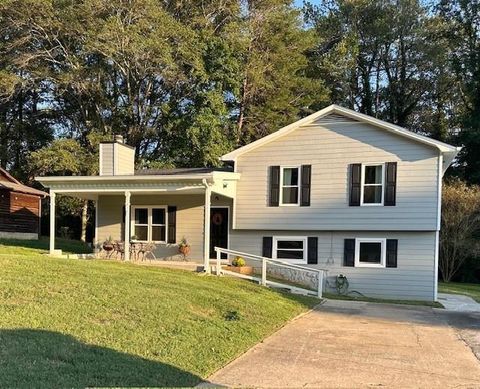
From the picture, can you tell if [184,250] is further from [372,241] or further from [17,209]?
[17,209]

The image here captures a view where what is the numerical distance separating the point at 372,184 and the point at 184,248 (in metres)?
6.91

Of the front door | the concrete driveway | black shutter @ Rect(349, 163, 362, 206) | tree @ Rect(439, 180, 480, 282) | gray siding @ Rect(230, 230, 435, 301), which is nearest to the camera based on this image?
the concrete driveway

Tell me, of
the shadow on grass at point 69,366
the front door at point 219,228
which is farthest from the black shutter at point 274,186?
the shadow on grass at point 69,366

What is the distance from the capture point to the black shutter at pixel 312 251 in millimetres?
17781

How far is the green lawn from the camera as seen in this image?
5.47 meters

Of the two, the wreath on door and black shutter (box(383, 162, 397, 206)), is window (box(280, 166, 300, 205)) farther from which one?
black shutter (box(383, 162, 397, 206))

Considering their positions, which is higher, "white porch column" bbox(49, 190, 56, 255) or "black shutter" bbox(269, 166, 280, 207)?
"black shutter" bbox(269, 166, 280, 207)

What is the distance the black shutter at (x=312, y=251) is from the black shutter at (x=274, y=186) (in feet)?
5.87

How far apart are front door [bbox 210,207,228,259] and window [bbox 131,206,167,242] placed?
5.89 feet

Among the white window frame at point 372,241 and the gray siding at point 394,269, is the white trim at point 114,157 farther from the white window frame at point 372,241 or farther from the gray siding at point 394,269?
the white window frame at point 372,241

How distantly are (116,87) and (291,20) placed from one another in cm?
1135

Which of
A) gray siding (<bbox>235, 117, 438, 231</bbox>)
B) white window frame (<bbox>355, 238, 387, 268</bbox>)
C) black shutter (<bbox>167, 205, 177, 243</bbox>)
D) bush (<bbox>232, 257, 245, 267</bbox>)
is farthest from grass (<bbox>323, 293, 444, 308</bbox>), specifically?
black shutter (<bbox>167, 205, 177, 243</bbox>)

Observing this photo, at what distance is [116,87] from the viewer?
30016 millimetres

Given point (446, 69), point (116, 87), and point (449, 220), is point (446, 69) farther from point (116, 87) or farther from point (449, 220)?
point (116, 87)
